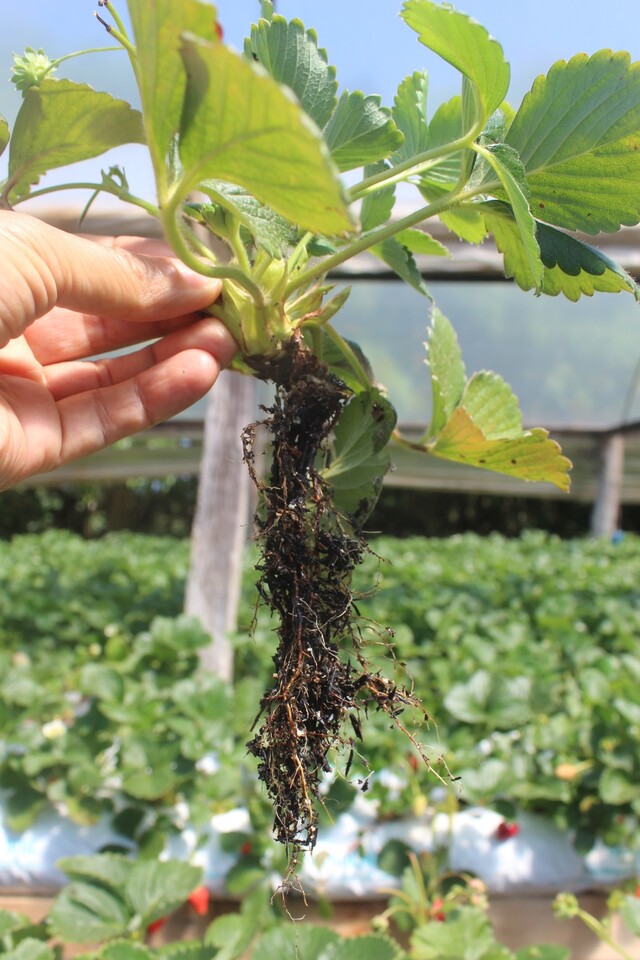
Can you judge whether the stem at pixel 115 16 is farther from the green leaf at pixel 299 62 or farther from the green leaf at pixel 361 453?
the green leaf at pixel 361 453

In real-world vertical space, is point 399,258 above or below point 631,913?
above

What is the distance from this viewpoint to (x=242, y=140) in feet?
1.06

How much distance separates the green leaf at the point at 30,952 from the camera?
35.8 inches

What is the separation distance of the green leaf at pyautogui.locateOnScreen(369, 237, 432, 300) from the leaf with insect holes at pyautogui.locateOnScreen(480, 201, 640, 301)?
3.6 inches

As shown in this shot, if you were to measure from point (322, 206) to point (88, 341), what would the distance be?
405mm

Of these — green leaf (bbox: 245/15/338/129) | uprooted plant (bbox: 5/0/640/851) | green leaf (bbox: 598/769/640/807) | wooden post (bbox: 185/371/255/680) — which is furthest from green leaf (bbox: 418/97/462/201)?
wooden post (bbox: 185/371/255/680)

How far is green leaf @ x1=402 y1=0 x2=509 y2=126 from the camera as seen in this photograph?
1.28ft

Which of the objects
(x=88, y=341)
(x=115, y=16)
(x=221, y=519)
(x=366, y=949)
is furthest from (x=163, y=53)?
(x=221, y=519)

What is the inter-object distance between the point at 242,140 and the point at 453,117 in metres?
0.28

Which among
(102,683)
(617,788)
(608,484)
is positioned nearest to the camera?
(617,788)

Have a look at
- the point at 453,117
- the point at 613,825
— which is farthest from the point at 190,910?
the point at 453,117

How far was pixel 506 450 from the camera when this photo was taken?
602 mm

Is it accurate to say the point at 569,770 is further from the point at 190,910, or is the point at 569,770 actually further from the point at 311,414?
the point at 311,414

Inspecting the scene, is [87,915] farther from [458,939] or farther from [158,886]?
[458,939]
